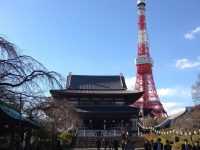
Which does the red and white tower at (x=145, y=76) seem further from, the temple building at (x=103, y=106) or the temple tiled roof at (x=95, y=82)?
the temple building at (x=103, y=106)

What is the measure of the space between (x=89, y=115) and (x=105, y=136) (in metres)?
3.53

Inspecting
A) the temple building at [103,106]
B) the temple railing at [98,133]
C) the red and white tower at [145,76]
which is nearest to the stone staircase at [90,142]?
the temple railing at [98,133]

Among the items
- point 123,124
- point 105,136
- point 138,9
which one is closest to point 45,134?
point 105,136

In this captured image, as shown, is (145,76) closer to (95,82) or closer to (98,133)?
(95,82)

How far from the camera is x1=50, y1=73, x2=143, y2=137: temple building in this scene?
146ft

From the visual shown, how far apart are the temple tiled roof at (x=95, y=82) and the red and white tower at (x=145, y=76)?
17058 mm

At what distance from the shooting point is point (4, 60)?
1014 centimetres

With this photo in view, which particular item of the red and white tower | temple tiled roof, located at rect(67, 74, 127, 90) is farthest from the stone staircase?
the red and white tower

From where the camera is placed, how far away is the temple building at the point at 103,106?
146 feet

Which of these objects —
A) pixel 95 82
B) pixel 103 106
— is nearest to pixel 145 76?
pixel 95 82

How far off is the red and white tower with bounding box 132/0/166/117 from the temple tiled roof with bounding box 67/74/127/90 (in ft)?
56.0

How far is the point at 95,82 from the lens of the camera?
169 feet

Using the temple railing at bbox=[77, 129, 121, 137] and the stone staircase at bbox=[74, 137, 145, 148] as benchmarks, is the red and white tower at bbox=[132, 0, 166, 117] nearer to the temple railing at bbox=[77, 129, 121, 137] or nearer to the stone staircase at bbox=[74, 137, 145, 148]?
the temple railing at bbox=[77, 129, 121, 137]

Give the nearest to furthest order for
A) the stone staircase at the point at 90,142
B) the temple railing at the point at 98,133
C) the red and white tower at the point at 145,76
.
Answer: the stone staircase at the point at 90,142 < the temple railing at the point at 98,133 < the red and white tower at the point at 145,76
